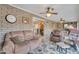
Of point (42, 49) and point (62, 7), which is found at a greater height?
point (62, 7)

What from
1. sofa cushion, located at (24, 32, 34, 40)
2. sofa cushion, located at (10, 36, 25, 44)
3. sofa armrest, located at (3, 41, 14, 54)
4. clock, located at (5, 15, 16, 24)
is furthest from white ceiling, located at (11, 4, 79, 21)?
sofa armrest, located at (3, 41, 14, 54)

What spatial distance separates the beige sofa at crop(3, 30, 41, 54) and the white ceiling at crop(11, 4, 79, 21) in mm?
404

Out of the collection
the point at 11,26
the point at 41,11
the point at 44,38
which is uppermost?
the point at 41,11

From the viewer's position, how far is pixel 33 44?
2988mm

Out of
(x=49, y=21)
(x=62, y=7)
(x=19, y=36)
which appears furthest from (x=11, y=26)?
(x=62, y=7)

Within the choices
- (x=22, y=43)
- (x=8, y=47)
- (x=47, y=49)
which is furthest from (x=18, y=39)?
(x=47, y=49)

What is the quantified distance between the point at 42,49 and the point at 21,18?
646mm

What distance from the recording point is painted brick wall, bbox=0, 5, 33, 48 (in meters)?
2.95

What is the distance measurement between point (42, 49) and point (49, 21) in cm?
50

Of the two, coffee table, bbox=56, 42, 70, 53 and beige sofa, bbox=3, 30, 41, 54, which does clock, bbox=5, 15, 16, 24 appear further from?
coffee table, bbox=56, 42, 70, 53

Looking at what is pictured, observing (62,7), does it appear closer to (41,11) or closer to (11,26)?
(41,11)

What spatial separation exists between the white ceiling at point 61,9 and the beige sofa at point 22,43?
1.33ft

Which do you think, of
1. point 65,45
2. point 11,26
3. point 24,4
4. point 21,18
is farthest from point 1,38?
point 65,45

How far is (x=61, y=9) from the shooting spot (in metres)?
2.99
